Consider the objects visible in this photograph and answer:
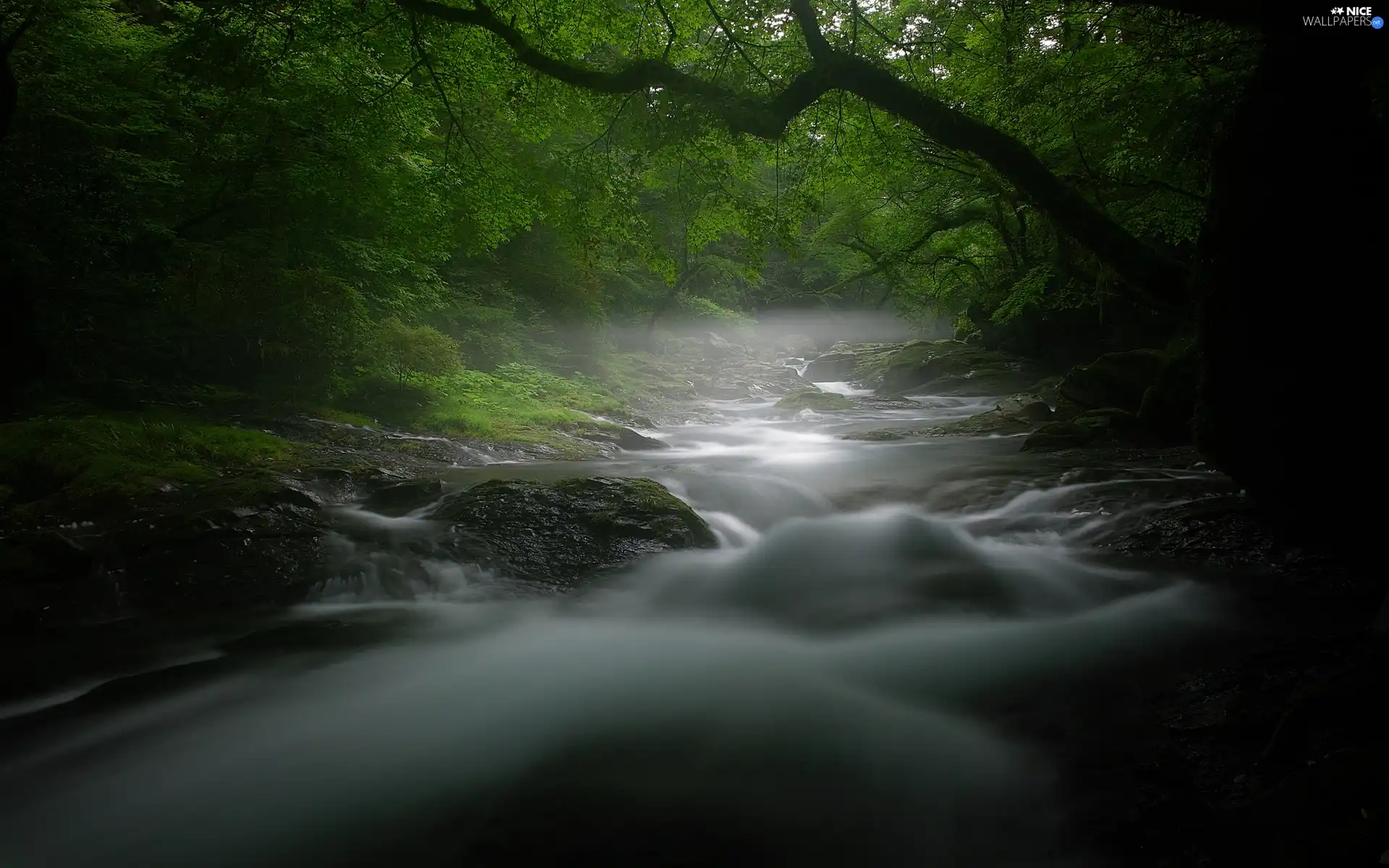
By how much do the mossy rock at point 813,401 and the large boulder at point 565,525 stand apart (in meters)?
12.4

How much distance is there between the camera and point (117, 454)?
6242 millimetres

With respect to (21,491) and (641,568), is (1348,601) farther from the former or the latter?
(21,491)

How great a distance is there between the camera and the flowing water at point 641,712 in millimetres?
2801

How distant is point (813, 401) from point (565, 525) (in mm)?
14008

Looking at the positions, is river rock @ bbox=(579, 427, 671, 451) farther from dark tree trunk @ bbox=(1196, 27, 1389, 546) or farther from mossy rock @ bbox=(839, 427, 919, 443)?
dark tree trunk @ bbox=(1196, 27, 1389, 546)

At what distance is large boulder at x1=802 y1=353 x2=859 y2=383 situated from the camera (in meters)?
29.1

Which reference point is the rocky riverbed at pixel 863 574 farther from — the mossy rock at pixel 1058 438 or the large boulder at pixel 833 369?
the large boulder at pixel 833 369

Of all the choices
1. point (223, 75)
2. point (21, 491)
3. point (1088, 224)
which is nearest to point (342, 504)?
point (21, 491)

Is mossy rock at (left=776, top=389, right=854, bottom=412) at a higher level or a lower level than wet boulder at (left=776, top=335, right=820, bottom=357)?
lower

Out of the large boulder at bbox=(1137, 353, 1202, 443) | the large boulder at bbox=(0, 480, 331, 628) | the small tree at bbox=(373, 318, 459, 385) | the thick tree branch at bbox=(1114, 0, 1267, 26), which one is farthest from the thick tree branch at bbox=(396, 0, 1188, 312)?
the small tree at bbox=(373, 318, 459, 385)

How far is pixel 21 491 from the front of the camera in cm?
547

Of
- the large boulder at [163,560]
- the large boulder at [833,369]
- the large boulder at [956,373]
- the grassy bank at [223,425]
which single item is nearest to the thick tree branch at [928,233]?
the large boulder at [956,373]

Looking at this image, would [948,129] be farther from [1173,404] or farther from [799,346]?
[799,346]

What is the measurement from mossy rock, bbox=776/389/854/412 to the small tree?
33.5ft
